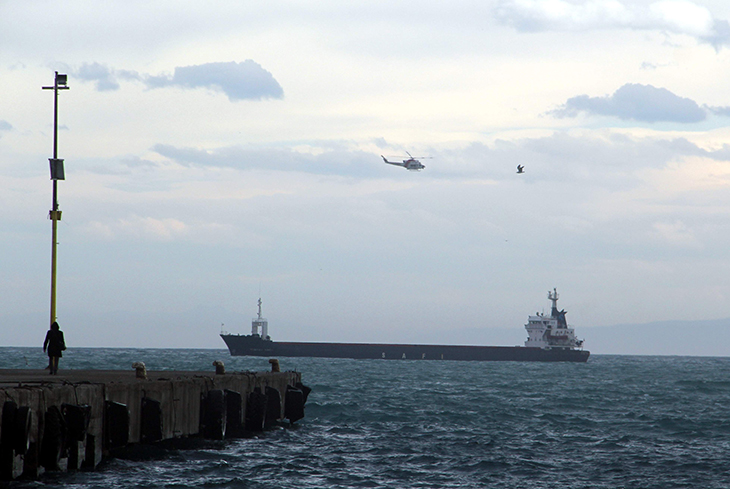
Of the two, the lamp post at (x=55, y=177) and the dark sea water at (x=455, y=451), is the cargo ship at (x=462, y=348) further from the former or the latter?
the lamp post at (x=55, y=177)

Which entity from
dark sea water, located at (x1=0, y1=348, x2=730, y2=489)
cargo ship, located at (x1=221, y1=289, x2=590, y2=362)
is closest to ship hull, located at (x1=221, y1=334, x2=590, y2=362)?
cargo ship, located at (x1=221, y1=289, x2=590, y2=362)

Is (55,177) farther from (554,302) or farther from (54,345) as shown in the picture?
(554,302)

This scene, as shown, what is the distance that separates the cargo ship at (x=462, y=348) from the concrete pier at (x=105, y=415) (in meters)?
103

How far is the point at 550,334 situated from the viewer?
12812cm

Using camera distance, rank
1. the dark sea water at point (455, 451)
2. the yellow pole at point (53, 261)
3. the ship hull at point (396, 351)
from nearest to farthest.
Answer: the dark sea water at point (455, 451) < the yellow pole at point (53, 261) < the ship hull at point (396, 351)

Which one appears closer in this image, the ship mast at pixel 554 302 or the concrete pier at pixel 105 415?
the concrete pier at pixel 105 415

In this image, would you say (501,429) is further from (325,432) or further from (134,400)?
(134,400)

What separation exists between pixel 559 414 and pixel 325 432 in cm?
1269

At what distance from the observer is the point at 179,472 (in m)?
19.6

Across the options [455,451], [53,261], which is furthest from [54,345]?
[455,451]

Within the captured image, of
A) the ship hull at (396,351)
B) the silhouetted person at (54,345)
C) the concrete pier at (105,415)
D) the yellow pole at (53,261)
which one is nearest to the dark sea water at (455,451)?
the concrete pier at (105,415)

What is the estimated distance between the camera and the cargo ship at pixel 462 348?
418 feet

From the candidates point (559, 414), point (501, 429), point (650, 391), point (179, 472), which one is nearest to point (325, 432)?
point (501, 429)

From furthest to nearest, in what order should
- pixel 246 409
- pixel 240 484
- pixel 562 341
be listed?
pixel 562 341 < pixel 246 409 < pixel 240 484
